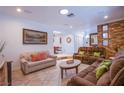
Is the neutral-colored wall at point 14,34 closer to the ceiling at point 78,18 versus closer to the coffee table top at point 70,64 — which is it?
the ceiling at point 78,18

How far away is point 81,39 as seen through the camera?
8.09ft

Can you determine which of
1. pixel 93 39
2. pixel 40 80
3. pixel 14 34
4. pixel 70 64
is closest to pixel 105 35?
pixel 93 39

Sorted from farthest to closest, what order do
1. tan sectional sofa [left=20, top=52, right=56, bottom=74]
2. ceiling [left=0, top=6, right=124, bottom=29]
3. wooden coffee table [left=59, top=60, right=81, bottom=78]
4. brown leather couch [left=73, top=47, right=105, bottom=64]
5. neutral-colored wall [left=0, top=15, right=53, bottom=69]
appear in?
tan sectional sofa [left=20, top=52, right=56, bottom=74] → wooden coffee table [left=59, top=60, right=81, bottom=78] → brown leather couch [left=73, top=47, right=105, bottom=64] → ceiling [left=0, top=6, right=124, bottom=29] → neutral-colored wall [left=0, top=15, right=53, bottom=69]

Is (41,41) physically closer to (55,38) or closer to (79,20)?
(55,38)

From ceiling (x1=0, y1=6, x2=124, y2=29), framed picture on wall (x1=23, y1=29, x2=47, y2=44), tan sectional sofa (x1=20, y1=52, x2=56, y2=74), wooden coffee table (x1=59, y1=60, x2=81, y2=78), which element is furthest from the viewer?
tan sectional sofa (x1=20, y1=52, x2=56, y2=74)

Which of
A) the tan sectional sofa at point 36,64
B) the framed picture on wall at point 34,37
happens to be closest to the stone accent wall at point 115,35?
the framed picture on wall at point 34,37

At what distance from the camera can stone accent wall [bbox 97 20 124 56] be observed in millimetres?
2732

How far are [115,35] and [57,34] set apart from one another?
1.70 meters

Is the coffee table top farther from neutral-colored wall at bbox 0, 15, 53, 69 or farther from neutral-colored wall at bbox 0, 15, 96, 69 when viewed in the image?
neutral-colored wall at bbox 0, 15, 53, 69

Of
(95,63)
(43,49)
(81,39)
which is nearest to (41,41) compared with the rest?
(43,49)

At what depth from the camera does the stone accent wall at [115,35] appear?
2.73m

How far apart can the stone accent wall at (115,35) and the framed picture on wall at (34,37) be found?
1356 millimetres

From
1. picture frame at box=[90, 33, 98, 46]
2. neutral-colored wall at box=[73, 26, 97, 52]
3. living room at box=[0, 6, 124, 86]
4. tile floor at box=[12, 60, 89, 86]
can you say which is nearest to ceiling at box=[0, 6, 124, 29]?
living room at box=[0, 6, 124, 86]
